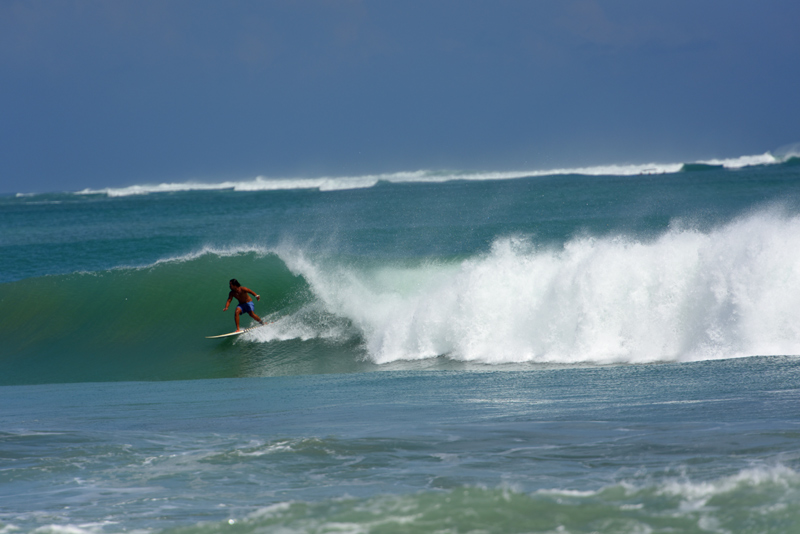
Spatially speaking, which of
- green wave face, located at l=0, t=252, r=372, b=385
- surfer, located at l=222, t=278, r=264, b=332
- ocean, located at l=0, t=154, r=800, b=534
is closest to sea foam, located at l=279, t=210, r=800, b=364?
ocean, located at l=0, t=154, r=800, b=534

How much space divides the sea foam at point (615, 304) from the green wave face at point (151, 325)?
1.74 metres

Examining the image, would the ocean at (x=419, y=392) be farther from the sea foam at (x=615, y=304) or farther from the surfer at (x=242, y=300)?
the surfer at (x=242, y=300)

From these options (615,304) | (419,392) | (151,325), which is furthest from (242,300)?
(615,304)

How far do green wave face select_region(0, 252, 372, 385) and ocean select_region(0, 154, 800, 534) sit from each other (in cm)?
7

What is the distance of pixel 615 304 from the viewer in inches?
428

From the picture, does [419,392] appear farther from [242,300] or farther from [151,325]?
[151,325]

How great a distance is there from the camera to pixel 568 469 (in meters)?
4.88

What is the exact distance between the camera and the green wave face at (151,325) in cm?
1262

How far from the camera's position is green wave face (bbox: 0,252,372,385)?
12625 mm

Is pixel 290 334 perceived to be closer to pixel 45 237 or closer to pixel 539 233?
pixel 539 233

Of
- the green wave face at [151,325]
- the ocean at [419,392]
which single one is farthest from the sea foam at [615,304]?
the green wave face at [151,325]

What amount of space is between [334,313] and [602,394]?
7596 mm

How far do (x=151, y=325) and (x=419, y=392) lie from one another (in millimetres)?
9242

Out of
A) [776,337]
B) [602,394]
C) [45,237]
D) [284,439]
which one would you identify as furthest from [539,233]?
[45,237]
